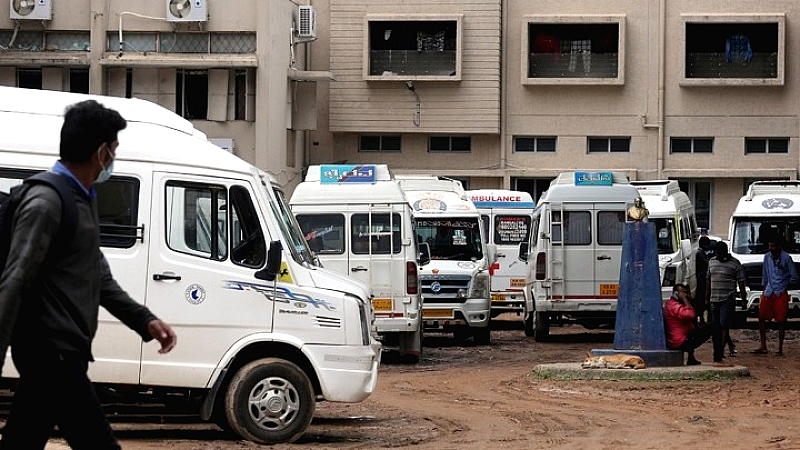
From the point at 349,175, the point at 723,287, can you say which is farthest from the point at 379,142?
the point at 723,287

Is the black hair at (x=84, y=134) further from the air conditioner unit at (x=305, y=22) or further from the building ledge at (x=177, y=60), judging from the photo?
the air conditioner unit at (x=305, y=22)

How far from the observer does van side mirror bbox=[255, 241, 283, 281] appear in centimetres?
1262

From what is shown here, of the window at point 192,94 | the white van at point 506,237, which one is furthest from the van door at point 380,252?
the window at point 192,94

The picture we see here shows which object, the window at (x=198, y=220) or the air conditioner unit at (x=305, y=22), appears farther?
the air conditioner unit at (x=305, y=22)

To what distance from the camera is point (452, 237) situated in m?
26.9

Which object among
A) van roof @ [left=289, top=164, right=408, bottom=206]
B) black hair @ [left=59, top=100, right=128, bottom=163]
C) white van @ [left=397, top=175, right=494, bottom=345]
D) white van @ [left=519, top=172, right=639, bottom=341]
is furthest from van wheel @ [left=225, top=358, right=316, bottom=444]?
white van @ [left=519, top=172, right=639, bottom=341]

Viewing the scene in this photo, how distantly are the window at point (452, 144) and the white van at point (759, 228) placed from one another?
16.2 metres

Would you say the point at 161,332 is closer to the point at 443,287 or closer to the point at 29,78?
the point at 443,287

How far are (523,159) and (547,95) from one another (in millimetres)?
2060

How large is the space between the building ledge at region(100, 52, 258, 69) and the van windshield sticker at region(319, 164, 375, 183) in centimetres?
2179

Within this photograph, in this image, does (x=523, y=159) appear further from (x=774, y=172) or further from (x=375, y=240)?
(x=375, y=240)

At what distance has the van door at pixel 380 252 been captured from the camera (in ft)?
70.7

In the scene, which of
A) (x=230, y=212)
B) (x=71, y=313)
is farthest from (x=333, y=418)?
(x=71, y=313)

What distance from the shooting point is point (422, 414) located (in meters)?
15.6
